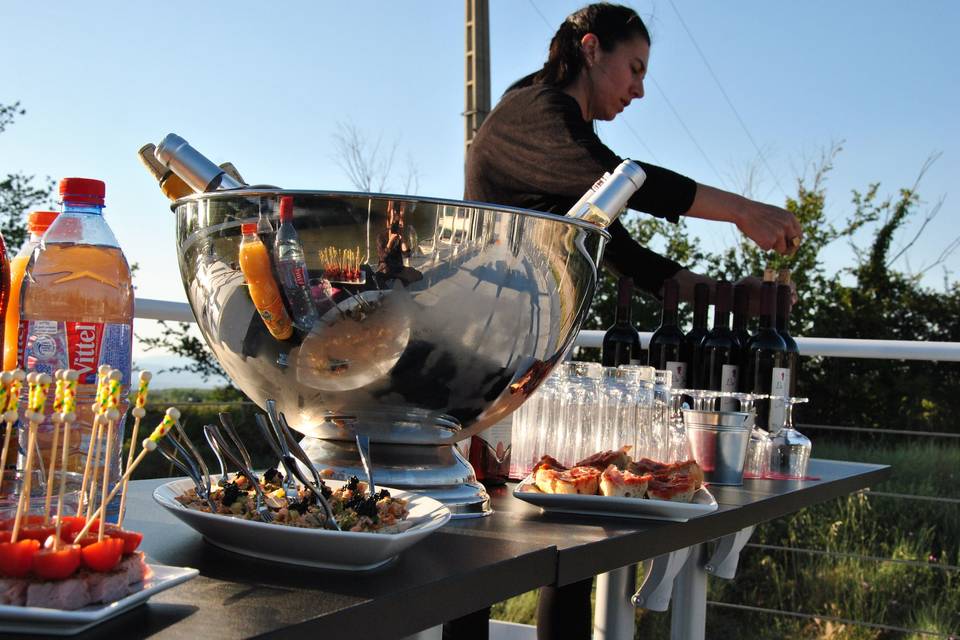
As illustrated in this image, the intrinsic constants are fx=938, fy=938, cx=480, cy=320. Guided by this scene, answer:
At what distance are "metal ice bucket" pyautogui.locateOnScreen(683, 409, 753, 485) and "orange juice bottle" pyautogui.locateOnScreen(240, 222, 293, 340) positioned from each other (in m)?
0.79

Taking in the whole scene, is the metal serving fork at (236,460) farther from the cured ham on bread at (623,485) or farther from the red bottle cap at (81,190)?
the cured ham on bread at (623,485)

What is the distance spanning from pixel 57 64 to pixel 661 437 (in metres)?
7.63

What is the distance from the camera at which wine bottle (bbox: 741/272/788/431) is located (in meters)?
1.71

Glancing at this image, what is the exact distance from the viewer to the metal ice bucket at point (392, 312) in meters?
0.83

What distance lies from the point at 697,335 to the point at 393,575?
1.29 metres

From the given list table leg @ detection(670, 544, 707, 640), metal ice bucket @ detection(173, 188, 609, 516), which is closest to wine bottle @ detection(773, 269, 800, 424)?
table leg @ detection(670, 544, 707, 640)

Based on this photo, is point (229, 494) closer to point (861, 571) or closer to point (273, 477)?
point (273, 477)

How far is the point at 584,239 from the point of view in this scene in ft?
3.22

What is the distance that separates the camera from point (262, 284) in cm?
85

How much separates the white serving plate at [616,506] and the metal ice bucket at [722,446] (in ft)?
1.22

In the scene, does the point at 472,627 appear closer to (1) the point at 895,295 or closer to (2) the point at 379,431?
(2) the point at 379,431

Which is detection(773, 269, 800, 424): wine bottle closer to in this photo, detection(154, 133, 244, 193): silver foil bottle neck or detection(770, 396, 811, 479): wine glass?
detection(770, 396, 811, 479): wine glass

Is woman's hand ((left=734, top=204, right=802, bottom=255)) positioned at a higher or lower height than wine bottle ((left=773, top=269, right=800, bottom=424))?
higher

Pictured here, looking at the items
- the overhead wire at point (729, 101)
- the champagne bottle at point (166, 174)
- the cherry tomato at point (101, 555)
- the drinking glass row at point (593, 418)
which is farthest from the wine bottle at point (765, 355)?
the overhead wire at point (729, 101)
